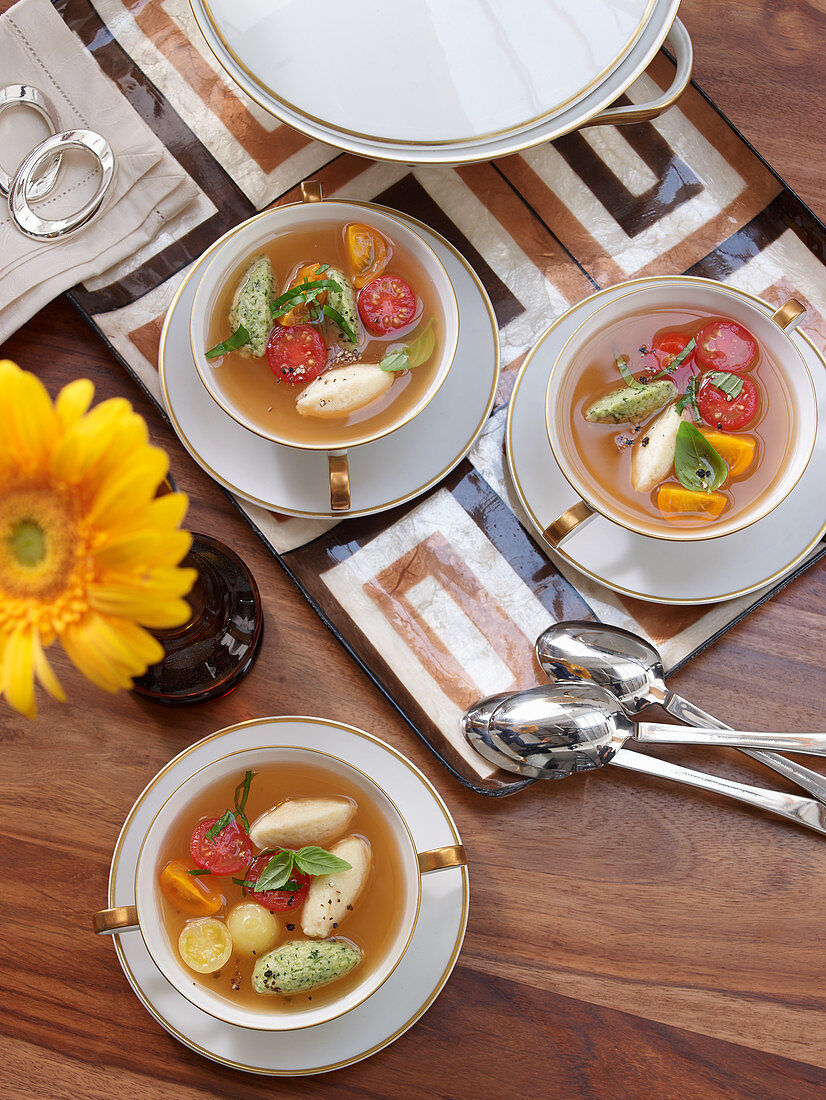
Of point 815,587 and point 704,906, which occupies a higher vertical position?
point 815,587

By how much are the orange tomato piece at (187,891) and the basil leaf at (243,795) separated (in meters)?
0.10

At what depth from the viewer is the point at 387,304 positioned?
1170 millimetres

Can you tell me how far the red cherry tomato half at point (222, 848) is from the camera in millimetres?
1137

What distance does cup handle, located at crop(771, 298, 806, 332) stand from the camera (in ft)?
3.75

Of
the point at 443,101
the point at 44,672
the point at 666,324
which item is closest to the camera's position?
the point at 44,672

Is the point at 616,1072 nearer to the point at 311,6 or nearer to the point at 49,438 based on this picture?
the point at 49,438

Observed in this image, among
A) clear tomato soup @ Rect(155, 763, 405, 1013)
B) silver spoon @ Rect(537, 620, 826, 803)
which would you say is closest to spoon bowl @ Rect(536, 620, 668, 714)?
silver spoon @ Rect(537, 620, 826, 803)

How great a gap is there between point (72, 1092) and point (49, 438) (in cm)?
107

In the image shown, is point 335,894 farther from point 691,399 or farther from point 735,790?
point 691,399

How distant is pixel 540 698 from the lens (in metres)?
1.21

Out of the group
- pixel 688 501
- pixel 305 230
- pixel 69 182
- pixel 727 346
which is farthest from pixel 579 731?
pixel 69 182

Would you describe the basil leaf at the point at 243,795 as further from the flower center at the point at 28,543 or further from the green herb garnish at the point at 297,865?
the flower center at the point at 28,543

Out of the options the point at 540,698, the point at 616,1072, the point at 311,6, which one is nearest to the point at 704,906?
the point at 616,1072

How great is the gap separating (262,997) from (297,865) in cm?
19
